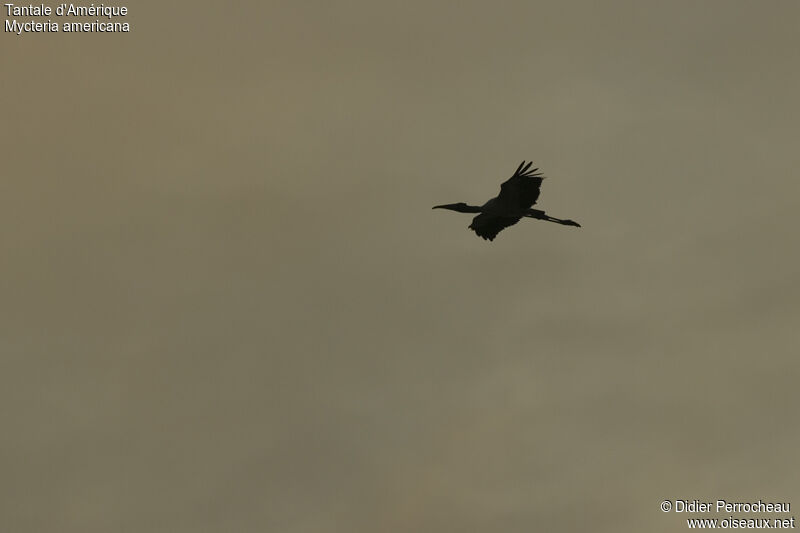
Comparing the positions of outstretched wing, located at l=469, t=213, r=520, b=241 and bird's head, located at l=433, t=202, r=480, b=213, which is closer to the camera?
outstretched wing, located at l=469, t=213, r=520, b=241

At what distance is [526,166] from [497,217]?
4554mm

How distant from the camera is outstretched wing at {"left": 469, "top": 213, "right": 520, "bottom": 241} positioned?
8081 cm

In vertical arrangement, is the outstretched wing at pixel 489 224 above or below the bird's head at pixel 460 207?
below

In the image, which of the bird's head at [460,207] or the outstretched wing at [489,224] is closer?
the outstretched wing at [489,224]

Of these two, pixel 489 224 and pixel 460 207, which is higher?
pixel 460 207

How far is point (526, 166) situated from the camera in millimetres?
76938

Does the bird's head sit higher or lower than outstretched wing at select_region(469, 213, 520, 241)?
higher

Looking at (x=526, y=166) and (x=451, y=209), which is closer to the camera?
(x=526, y=166)

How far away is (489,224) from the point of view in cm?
8119

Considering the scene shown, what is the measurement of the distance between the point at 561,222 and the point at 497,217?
334cm

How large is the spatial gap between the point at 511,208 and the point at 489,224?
2.80 metres

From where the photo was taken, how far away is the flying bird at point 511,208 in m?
77.0

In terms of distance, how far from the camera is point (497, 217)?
80.8 m

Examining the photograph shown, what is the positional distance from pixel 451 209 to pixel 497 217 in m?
3.61
